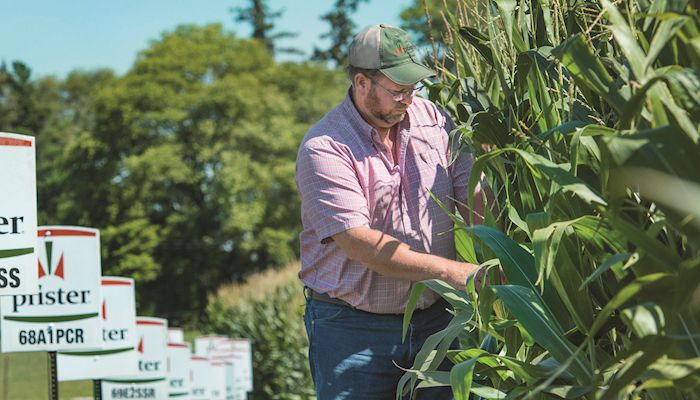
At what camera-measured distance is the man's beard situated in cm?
402

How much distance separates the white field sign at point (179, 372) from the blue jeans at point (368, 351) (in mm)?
5855

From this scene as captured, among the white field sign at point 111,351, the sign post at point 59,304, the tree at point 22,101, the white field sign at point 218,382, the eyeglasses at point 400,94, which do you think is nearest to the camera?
the eyeglasses at point 400,94

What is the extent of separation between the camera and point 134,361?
22.8 feet

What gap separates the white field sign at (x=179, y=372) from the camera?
979 centimetres

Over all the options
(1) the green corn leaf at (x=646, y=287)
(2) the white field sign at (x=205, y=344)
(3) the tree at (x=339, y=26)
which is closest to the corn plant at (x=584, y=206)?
(1) the green corn leaf at (x=646, y=287)

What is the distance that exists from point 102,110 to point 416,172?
35941 millimetres

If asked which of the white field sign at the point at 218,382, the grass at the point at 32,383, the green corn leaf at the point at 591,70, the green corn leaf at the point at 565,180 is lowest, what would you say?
the grass at the point at 32,383

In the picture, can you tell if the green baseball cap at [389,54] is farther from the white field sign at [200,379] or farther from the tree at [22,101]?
the tree at [22,101]

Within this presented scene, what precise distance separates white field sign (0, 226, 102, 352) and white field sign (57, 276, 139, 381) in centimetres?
79

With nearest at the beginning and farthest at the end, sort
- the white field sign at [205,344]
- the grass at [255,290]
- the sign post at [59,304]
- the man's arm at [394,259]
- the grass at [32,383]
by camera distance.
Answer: the man's arm at [394,259] → the sign post at [59,304] → the white field sign at [205,344] → the grass at [255,290] → the grass at [32,383]

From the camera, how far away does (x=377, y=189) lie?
13.2 feet

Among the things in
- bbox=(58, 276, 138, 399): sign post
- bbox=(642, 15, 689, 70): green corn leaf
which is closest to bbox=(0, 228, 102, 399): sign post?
bbox=(58, 276, 138, 399): sign post

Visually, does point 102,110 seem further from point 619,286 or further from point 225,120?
point 619,286

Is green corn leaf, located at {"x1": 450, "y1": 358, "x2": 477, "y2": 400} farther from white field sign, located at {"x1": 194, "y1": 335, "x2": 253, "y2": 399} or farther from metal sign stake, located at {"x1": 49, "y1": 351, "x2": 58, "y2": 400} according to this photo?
white field sign, located at {"x1": 194, "y1": 335, "x2": 253, "y2": 399}
